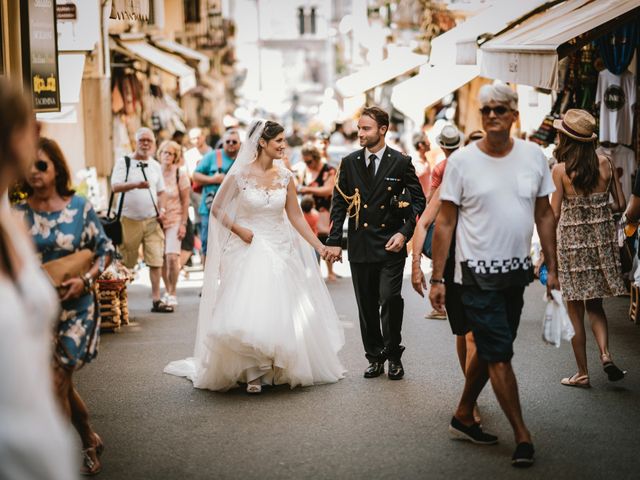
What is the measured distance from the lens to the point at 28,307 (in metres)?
3.22

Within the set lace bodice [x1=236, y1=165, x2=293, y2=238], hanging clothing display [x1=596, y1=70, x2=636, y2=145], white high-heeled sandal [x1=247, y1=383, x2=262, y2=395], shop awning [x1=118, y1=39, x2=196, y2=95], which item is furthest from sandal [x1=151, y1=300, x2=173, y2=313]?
shop awning [x1=118, y1=39, x2=196, y2=95]

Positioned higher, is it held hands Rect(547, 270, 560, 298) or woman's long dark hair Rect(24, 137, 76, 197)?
woman's long dark hair Rect(24, 137, 76, 197)

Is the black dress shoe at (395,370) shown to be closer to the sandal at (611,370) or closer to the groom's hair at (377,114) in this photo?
the sandal at (611,370)

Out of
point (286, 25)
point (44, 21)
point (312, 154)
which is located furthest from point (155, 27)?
point (286, 25)

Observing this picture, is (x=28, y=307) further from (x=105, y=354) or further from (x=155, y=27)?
(x=155, y=27)

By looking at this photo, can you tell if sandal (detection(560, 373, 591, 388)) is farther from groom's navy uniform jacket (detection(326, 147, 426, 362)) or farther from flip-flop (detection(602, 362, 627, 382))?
groom's navy uniform jacket (detection(326, 147, 426, 362))

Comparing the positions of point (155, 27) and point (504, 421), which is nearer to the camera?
point (504, 421)

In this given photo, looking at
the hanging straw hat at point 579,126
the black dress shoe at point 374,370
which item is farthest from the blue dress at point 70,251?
the hanging straw hat at point 579,126

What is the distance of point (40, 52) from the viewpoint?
10.1 m

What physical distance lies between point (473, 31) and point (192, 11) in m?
18.8

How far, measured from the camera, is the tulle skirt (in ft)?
27.5

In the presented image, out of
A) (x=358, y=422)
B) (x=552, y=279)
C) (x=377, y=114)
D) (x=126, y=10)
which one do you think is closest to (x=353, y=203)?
(x=377, y=114)

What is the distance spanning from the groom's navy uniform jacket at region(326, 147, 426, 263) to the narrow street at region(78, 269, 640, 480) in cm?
112

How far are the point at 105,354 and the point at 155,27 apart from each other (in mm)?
13985
